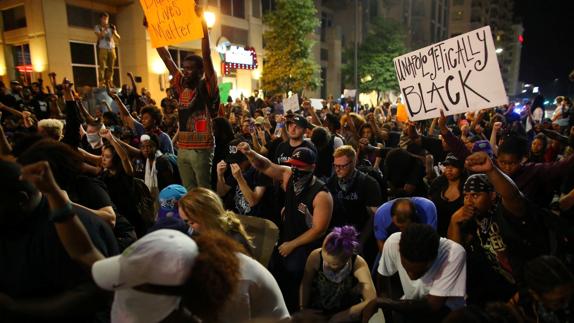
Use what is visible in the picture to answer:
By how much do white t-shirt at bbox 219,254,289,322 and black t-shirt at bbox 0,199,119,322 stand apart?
27.9 inches

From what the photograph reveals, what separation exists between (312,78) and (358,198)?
77.8 ft

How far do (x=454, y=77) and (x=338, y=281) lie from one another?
2711mm

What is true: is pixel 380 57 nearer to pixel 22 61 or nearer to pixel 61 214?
pixel 22 61

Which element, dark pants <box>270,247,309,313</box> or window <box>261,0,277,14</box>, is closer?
dark pants <box>270,247,309,313</box>

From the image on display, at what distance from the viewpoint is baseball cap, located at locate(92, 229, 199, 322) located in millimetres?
1414

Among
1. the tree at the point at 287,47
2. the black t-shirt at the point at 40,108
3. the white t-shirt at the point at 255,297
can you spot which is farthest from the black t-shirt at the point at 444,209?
the tree at the point at 287,47

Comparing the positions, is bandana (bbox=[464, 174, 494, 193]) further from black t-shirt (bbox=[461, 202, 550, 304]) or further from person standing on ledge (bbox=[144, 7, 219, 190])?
person standing on ledge (bbox=[144, 7, 219, 190])

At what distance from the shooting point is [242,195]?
4.35 meters

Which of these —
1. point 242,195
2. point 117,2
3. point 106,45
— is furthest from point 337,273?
point 117,2

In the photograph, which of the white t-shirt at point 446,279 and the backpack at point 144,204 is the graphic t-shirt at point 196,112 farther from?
the white t-shirt at point 446,279

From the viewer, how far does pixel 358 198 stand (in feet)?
13.2

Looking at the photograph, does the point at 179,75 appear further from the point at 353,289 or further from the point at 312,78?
the point at 312,78

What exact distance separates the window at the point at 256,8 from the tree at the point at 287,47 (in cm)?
74

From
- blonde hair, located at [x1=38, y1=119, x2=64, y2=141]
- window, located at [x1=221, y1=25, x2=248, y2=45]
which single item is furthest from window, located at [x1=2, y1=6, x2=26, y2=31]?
blonde hair, located at [x1=38, y1=119, x2=64, y2=141]
